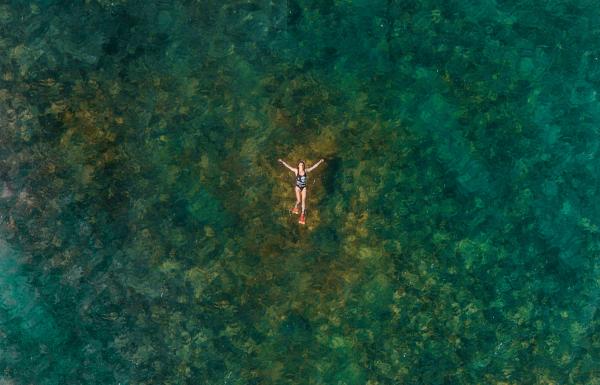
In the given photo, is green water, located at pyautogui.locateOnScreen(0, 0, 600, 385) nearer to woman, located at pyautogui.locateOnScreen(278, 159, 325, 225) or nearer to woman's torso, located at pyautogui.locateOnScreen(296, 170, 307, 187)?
woman, located at pyautogui.locateOnScreen(278, 159, 325, 225)

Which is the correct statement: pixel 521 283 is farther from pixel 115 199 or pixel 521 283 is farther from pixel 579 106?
pixel 115 199

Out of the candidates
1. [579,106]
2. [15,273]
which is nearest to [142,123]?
[15,273]

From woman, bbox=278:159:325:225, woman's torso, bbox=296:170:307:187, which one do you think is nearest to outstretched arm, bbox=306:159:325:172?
woman, bbox=278:159:325:225

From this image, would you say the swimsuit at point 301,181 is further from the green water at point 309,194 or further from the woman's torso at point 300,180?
the green water at point 309,194

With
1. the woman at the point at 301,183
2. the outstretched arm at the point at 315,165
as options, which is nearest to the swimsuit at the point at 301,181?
the woman at the point at 301,183

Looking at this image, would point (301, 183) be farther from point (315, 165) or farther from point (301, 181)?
point (315, 165)

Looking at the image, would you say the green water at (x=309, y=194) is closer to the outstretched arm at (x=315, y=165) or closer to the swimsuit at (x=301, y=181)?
the outstretched arm at (x=315, y=165)

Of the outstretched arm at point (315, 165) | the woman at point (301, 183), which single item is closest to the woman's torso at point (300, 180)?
the woman at point (301, 183)

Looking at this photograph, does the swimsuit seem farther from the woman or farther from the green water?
the green water
